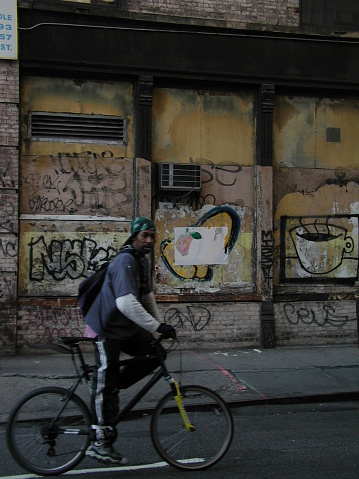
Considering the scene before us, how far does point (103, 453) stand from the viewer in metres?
4.67

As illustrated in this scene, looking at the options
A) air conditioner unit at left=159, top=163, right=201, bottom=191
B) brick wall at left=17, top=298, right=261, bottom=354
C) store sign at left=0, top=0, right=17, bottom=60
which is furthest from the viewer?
air conditioner unit at left=159, top=163, right=201, bottom=191

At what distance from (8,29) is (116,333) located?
6534mm

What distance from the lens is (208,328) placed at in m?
10.2

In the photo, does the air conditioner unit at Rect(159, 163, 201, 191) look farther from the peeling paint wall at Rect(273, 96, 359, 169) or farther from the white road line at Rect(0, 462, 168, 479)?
the white road line at Rect(0, 462, 168, 479)

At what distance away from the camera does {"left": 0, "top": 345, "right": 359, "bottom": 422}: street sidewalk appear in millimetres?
7184

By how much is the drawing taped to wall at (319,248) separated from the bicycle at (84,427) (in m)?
6.22

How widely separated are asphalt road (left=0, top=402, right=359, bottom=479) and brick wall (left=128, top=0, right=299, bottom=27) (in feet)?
22.3

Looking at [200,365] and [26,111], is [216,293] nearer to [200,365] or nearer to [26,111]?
[200,365]

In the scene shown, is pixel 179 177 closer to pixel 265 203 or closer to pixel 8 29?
pixel 265 203

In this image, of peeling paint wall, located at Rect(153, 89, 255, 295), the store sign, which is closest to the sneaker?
peeling paint wall, located at Rect(153, 89, 255, 295)

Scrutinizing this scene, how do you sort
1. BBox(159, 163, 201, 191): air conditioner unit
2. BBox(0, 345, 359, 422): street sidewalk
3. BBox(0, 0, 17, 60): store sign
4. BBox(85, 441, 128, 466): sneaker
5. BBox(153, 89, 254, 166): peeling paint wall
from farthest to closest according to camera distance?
1. BBox(153, 89, 254, 166): peeling paint wall
2. BBox(159, 163, 201, 191): air conditioner unit
3. BBox(0, 0, 17, 60): store sign
4. BBox(0, 345, 359, 422): street sidewalk
5. BBox(85, 441, 128, 466): sneaker

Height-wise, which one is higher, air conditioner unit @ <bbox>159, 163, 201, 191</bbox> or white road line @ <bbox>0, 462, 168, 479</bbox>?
air conditioner unit @ <bbox>159, 163, 201, 191</bbox>

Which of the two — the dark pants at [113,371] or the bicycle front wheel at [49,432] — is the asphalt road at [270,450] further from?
the dark pants at [113,371]

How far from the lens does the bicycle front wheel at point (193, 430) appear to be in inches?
186
